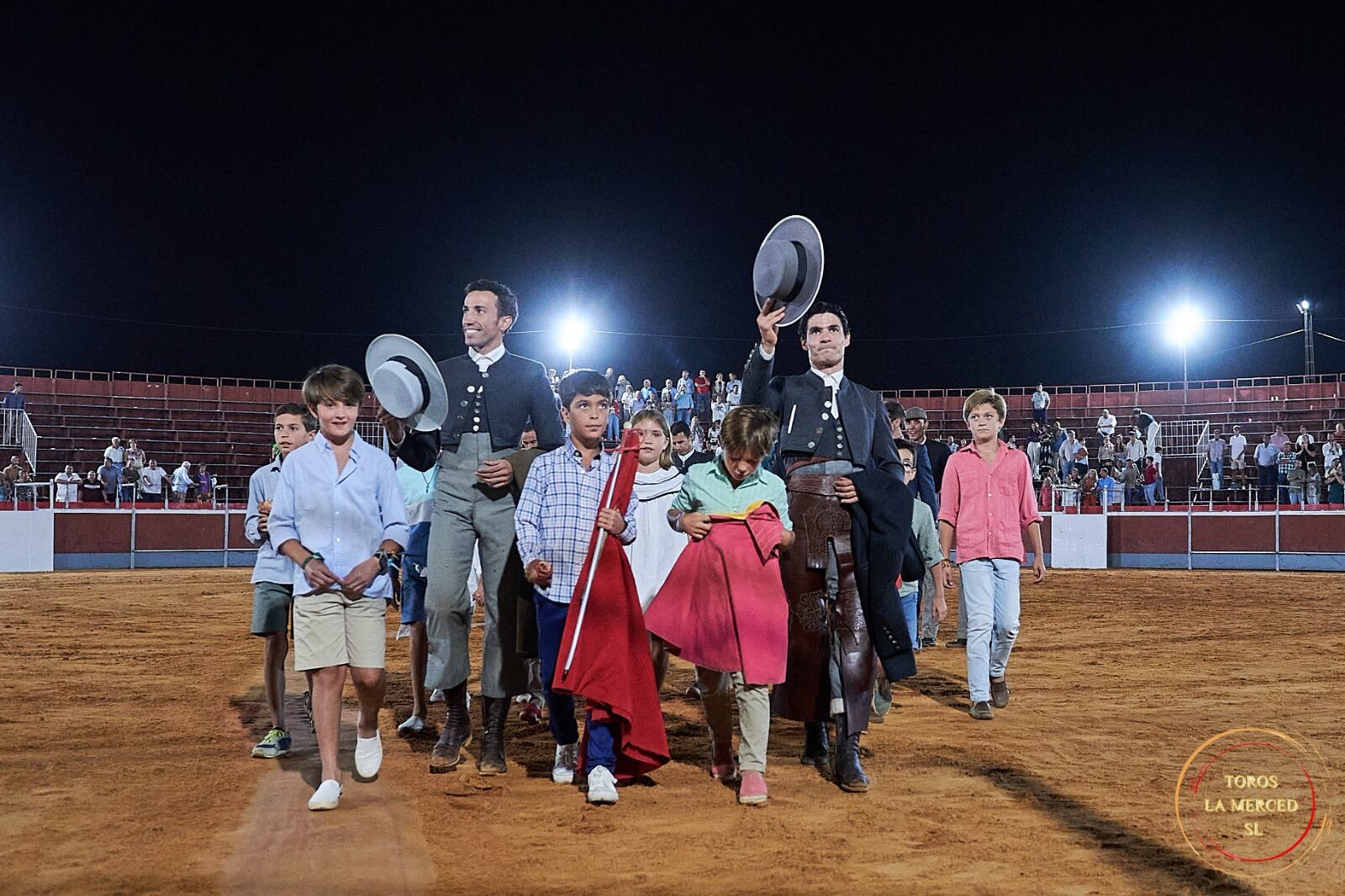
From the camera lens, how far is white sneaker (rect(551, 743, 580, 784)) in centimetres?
484

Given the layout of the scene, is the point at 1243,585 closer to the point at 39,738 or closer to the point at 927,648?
the point at 927,648

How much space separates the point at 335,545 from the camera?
4570 mm

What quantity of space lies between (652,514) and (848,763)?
2.49 m

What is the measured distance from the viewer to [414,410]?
5215 millimetres

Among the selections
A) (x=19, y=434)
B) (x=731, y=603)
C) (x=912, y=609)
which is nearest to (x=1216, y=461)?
(x=912, y=609)

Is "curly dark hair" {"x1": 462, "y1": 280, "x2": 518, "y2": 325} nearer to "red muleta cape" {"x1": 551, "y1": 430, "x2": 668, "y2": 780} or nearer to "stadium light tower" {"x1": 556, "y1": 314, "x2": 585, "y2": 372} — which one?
"red muleta cape" {"x1": 551, "y1": 430, "x2": 668, "y2": 780}

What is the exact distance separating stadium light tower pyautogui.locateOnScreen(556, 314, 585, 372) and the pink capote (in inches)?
1360

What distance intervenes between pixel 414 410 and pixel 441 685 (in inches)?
51.3

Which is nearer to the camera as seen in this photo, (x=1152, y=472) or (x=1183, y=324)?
(x=1152, y=472)

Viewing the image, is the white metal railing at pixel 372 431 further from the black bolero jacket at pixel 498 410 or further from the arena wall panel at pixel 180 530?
the black bolero jacket at pixel 498 410

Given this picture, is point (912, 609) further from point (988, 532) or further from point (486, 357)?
point (486, 357)

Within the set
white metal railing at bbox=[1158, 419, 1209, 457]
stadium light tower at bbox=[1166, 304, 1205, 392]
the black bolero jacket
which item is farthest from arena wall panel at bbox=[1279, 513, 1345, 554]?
the black bolero jacket

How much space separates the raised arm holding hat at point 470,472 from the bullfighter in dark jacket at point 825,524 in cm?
118

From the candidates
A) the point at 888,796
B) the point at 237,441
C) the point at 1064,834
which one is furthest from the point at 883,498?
the point at 237,441
